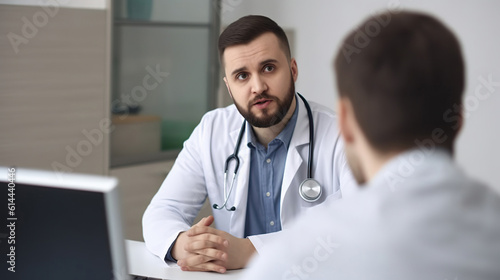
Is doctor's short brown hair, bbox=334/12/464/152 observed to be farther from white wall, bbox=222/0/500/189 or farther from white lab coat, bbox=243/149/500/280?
white wall, bbox=222/0/500/189

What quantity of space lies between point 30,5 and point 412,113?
258cm

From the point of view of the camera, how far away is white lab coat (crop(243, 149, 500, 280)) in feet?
2.47

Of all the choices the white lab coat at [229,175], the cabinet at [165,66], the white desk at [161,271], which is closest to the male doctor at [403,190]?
the white desk at [161,271]

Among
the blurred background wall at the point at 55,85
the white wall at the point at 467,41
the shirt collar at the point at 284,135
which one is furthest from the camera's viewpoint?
the white wall at the point at 467,41

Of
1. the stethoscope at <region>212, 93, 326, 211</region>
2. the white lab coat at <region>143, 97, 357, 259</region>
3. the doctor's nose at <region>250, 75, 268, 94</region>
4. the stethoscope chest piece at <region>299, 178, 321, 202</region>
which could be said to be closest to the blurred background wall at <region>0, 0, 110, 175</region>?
the white lab coat at <region>143, 97, 357, 259</region>

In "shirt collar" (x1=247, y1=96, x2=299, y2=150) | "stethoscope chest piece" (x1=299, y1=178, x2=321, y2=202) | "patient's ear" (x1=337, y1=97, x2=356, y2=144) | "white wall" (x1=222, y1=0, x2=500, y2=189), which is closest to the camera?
"patient's ear" (x1=337, y1=97, x2=356, y2=144)

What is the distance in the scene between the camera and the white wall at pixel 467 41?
157 inches

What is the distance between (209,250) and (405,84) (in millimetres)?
970

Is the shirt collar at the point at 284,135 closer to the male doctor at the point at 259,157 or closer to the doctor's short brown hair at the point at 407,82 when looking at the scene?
the male doctor at the point at 259,157

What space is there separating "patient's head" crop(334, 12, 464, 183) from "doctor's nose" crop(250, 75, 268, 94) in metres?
1.20

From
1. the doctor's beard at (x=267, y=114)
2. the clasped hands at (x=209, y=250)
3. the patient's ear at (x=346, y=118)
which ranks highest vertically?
the patient's ear at (x=346, y=118)

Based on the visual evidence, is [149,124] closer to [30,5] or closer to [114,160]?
[114,160]

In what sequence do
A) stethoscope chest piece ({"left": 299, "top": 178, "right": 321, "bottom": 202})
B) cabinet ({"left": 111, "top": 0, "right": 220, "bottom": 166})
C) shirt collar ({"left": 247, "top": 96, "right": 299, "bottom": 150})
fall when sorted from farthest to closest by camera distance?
cabinet ({"left": 111, "top": 0, "right": 220, "bottom": 166}) → shirt collar ({"left": 247, "top": 96, "right": 299, "bottom": 150}) → stethoscope chest piece ({"left": 299, "top": 178, "right": 321, "bottom": 202})

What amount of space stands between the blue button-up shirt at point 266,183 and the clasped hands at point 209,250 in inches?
12.4
